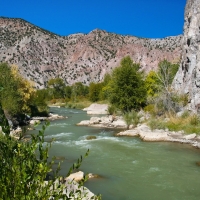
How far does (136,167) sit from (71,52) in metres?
141

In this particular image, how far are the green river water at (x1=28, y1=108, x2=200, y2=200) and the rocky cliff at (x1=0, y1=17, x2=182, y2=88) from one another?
11163 centimetres

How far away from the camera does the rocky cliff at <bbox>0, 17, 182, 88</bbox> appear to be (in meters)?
132

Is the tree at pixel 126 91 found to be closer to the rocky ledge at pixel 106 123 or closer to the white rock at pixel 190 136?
the rocky ledge at pixel 106 123

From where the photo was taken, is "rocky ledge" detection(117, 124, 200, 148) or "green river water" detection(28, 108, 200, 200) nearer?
"green river water" detection(28, 108, 200, 200)

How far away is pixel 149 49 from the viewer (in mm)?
137750

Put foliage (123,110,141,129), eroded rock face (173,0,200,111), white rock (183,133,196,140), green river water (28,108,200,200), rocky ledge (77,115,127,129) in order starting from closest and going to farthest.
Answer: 1. green river water (28,108,200,200)
2. white rock (183,133,196,140)
3. foliage (123,110,141,129)
4. eroded rock face (173,0,200,111)
5. rocky ledge (77,115,127,129)

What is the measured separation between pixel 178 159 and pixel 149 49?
127 metres

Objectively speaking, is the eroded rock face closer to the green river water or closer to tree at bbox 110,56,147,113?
tree at bbox 110,56,147,113

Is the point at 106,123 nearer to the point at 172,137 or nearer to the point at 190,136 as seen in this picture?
the point at 172,137

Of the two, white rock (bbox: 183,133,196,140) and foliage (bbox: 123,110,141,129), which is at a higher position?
foliage (bbox: 123,110,141,129)

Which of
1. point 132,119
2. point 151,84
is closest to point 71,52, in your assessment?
point 151,84

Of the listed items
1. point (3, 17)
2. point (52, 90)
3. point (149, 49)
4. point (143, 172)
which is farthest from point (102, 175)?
point (3, 17)

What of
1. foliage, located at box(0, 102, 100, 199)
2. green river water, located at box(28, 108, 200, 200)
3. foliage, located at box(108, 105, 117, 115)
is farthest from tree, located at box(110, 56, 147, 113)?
foliage, located at box(0, 102, 100, 199)

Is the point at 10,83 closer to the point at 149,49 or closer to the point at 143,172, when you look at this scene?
the point at 143,172
